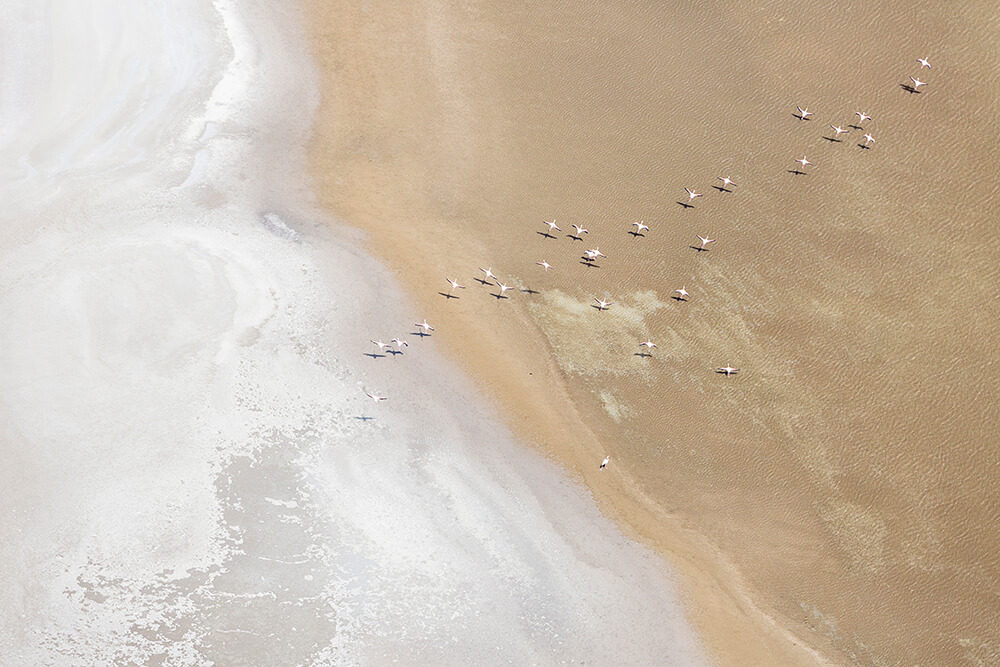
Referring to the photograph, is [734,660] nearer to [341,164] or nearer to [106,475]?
[106,475]

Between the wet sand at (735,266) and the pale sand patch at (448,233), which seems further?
the wet sand at (735,266)

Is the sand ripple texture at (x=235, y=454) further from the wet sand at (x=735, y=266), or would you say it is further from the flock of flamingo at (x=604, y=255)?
the wet sand at (x=735, y=266)

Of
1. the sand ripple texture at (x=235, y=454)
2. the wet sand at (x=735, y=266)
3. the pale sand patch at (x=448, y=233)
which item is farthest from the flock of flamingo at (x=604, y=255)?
the sand ripple texture at (x=235, y=454)

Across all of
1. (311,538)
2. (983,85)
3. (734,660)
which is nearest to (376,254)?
(311,538)

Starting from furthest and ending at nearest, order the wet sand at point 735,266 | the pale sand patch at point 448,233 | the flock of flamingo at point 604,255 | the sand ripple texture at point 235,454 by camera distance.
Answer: the flock of flamingo at point 604,255 → the wet sand at point 735,266 → the pale sand patch at point 448,233 → the sand ripple texture at point 235,454

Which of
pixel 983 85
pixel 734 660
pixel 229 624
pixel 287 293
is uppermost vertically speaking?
pixel 983 85

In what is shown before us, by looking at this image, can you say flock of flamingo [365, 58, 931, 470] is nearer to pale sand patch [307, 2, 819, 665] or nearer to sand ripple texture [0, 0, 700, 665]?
pale sand patch [307, 2, 819, 665]

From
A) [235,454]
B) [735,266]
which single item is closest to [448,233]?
Result: [735,266]
